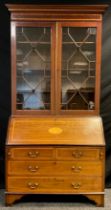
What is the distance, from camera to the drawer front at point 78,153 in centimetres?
354

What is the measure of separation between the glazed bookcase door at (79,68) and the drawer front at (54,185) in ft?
2.47

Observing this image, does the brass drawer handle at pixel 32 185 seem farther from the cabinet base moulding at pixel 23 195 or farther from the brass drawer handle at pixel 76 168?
the brass drawer handle at pixel 76 168

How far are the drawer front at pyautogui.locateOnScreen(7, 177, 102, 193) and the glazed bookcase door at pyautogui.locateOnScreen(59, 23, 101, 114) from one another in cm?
75

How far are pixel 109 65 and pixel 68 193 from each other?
A: 157cm

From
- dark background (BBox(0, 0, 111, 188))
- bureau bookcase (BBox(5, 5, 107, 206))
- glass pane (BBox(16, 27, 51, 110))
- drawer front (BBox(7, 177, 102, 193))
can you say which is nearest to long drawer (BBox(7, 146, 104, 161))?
bureau bookcase (BBox(5, 5, 107, 206))

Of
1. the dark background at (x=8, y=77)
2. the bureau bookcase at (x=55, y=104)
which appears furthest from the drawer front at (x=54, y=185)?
the dark background at (x=8, y=77)

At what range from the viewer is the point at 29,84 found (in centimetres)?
379

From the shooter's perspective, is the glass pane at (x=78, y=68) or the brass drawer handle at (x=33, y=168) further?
the glass pane at (x=78, y=68)

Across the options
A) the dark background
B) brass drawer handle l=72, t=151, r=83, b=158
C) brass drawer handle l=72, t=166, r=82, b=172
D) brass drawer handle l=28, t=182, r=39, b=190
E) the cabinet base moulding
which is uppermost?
the dark background

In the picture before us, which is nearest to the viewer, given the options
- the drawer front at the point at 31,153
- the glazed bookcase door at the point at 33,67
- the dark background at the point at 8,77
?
the drawer front at the point at 31,153

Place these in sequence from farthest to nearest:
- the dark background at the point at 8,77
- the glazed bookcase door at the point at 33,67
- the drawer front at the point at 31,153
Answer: the dark background at the point at 8,77
the glazed bookcase door at the point at 33,67
the drawer front at the point at 31,153

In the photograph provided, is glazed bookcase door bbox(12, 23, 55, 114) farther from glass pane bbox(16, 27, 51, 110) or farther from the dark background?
the dark background

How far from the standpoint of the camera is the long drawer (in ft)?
11.6

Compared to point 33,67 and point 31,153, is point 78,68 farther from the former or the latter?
point 31,153
